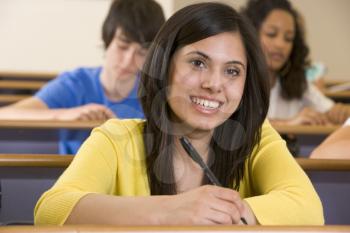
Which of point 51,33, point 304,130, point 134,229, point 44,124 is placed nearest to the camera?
point 134,229

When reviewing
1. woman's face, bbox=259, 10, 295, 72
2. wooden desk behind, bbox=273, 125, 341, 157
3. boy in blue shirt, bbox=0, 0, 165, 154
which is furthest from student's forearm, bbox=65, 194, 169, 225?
woman's face, bbox=259, 10, 295, 72

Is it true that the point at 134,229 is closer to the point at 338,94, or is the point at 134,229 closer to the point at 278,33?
the point at 278,33

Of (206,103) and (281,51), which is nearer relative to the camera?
Result: (206,103)

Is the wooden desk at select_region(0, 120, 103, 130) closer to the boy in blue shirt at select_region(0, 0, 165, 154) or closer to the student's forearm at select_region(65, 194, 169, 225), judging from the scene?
the boy in blue shirt at select_region(0, 0, 165, 154)

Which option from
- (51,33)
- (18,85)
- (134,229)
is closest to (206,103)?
(134,229)

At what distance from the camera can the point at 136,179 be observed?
131 centimetres

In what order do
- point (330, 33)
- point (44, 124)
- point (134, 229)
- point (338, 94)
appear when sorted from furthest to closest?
point (330, 33)
point (338, 94)
point (44, 124)
point (134, 229)

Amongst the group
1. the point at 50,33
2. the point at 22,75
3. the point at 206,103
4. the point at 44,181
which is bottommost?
the point at 22,75

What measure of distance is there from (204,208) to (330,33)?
471 centimetres

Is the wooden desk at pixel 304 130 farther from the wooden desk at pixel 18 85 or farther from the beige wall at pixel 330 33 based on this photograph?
the beige wall at pixel 330 33

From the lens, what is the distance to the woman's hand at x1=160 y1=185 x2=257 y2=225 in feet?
3.34

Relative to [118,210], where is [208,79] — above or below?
above

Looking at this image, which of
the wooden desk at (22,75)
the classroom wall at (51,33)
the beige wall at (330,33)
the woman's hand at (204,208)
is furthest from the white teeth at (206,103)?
the beige wall at (330,33)

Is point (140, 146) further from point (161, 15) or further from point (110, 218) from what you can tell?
point (161, 15)
